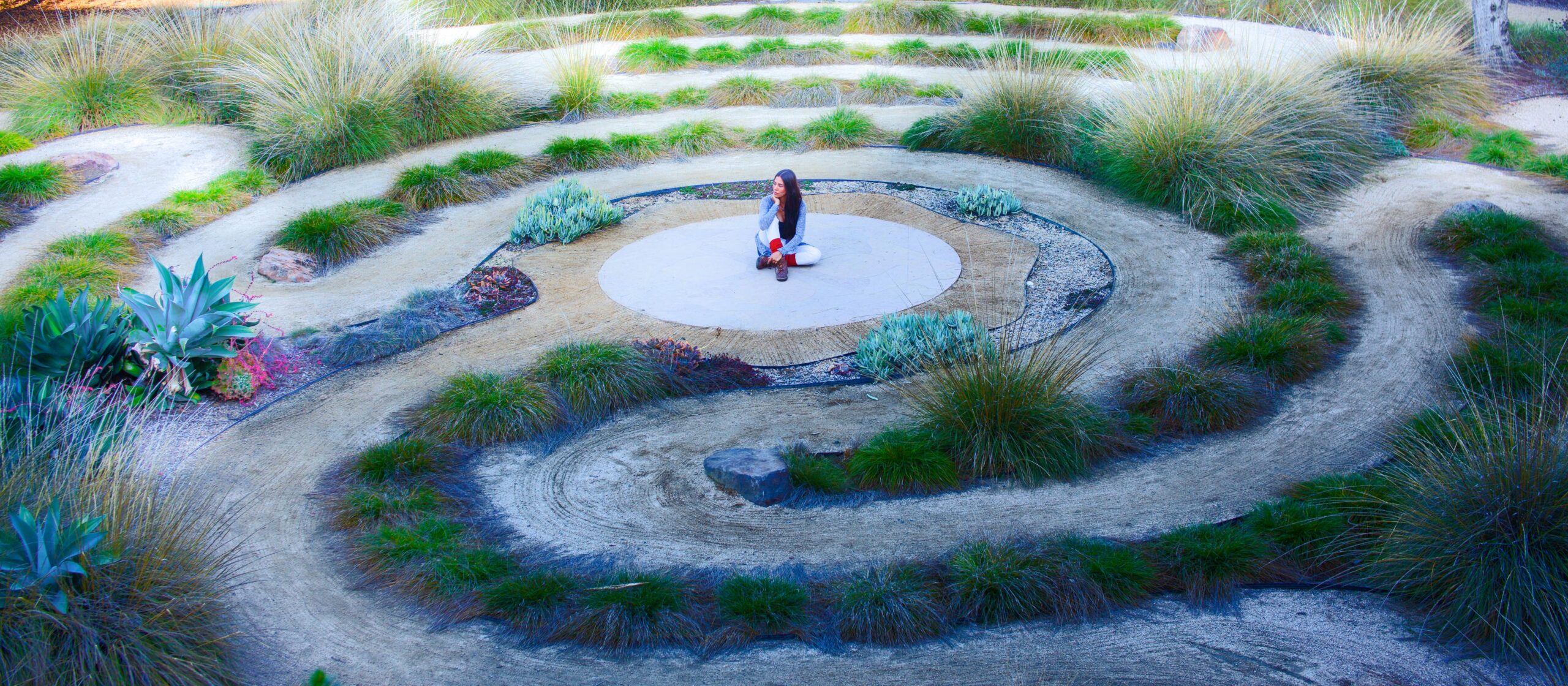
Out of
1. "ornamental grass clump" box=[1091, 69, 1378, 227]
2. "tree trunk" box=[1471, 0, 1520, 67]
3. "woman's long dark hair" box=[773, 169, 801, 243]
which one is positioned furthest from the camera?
"tree trunk" box=[1471, 0, 1520, 67]

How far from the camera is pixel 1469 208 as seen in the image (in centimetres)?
862

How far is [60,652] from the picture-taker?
3467 mm

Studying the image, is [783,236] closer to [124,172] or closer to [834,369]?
[834,369]

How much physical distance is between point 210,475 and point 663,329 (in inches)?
116

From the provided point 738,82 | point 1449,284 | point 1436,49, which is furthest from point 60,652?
point 1436,49

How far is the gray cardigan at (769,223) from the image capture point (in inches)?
306

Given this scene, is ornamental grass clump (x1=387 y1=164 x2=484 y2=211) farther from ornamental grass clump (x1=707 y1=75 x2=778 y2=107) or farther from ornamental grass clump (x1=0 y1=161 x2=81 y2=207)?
ornamental grass clump (x1=707 y1=75 x2=778 y2=107)

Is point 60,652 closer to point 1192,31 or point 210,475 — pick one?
Result: point 210,475

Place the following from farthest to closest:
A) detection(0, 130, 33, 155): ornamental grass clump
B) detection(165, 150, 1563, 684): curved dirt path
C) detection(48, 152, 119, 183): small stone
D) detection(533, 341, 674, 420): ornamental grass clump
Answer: detection(0, 130, 33, 155): ornamental grass clump → detection(48, 152, 119, 183): small stone → detection(533, 341, 674, 420): ornamental grass clump → detection(165, 150, 1563, 684): curved dirt path

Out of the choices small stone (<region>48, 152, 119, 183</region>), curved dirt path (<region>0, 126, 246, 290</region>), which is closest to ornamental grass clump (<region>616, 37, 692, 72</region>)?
curved dirt path (<region>0, 126, 246, 290</region>)

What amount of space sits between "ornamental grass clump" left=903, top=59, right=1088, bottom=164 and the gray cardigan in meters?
3.82

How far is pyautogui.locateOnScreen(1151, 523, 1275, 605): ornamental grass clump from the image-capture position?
4.30m

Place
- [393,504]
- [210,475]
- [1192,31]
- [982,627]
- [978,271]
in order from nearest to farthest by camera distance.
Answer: [982,627] < [393,504] < [210,475] < [978,271] < [1192,31]

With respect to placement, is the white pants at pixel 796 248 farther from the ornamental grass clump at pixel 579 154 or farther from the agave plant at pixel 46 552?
the agave plant at pixel 46 552
